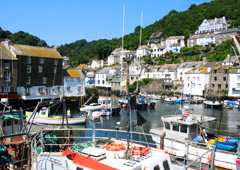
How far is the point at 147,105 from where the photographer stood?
5788cm

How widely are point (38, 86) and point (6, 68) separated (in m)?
7.62

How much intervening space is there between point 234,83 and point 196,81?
420 inches

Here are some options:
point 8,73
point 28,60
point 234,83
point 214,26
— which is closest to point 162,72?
point 234,83

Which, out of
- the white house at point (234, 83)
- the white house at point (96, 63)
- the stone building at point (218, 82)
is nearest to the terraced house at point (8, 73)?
the stone building at point (218, 82)

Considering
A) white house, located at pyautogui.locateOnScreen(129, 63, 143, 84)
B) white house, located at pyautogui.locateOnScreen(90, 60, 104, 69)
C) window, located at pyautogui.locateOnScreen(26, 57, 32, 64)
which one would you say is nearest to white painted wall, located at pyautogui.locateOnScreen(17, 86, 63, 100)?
window, located at pyautogui.locateOnScreen(26, 57, 32, 64)

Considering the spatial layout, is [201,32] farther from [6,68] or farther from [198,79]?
[6,68]

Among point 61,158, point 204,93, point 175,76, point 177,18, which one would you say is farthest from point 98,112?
point 177,18

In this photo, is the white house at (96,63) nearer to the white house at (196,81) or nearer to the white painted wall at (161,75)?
the white painted wall at (161,75)

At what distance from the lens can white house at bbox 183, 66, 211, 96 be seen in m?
80.9

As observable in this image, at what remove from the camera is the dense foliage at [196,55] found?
100m

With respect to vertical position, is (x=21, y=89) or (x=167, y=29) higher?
(x=167, y=29)

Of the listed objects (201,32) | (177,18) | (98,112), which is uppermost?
(177,18)

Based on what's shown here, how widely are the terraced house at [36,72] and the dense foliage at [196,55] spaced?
54.3m

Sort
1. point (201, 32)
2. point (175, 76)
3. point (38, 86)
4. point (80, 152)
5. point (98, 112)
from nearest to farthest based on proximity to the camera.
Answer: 1. point (80, 152)
2. point (98, 112)
3. point (38, 86)
4. point (175, 76)
5. point (201, 32)
